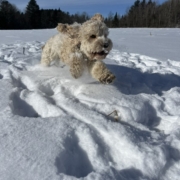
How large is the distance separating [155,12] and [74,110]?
4093 cm

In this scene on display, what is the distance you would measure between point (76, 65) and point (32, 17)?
43.9 meters

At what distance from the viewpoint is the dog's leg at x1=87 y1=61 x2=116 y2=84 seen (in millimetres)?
2930

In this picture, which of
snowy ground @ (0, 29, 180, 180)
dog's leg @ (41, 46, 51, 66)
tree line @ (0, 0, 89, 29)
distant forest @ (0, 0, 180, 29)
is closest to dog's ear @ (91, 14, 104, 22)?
snowy ground @ (0, 29, 180, 180)

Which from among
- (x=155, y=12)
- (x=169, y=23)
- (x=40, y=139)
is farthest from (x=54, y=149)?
(x=155, y=12)

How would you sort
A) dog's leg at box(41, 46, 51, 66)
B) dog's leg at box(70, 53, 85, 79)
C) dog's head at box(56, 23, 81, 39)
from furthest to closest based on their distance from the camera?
dog's leg at box(41, 46, 51, 66)
dog's head at box(56, 23, 81, 39)
dog's leg at box(70, 53, 85, 79)

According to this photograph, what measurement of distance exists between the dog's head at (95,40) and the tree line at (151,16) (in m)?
33.0

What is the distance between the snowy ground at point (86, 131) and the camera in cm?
160

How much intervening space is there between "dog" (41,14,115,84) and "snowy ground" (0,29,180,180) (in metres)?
0.15

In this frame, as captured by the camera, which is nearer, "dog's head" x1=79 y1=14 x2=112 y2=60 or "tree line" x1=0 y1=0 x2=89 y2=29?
"dog's head" x1=79 y1=14 x2=112 y2=60

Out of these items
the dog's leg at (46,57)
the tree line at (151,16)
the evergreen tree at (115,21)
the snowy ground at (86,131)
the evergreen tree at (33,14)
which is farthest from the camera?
the evergreen tree at (33,14)

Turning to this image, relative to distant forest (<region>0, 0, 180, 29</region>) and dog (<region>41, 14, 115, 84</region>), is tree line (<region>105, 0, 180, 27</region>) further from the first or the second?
dog (<region>41, 14, 115, 84</region>)

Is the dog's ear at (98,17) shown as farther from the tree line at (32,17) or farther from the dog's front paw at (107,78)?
the tree line at (32,17)

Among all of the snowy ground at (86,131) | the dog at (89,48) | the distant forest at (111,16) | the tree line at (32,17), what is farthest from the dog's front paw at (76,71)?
the tree line at (32,17)

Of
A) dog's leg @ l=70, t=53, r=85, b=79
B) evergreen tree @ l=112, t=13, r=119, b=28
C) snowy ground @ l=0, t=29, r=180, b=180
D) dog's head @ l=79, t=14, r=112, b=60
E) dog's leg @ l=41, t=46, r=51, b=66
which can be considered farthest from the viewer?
evergreen tree @ l=112, t=13, r=119, b=28
